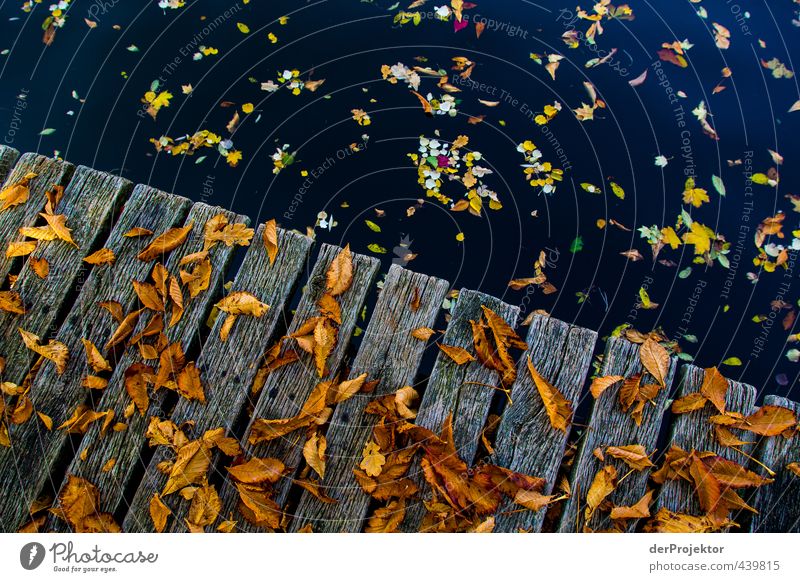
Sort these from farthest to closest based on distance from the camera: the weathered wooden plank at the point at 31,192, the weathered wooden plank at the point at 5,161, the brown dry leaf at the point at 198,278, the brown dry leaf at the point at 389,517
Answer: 1. the weathered wooden plank at the point at 5,161
2. the weathered wooden plank at the point at 31,192
3. the brown dry leaf at the point at 198,278
4. the brown dry leaf at the point at 389,517

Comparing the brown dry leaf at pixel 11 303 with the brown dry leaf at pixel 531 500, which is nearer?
the brown dry leaf at pixel 531 500

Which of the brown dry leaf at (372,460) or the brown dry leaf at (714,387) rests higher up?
the brown dry leaf at (714,387)

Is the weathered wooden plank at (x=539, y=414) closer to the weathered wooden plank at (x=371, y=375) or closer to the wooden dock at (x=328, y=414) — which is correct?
the wooden dock at (x=328, y=414)

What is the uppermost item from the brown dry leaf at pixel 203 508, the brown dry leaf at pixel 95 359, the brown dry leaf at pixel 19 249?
the brown dry leaf at pixel 19 249

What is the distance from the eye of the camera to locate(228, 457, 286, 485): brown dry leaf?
2076 millimetres

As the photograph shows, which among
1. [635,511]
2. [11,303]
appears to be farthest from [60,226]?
[635,511]

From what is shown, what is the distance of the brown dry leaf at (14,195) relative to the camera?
2.42m

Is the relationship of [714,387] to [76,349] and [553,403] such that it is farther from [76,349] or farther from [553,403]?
[76,349]

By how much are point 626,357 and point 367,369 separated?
3.52 ft

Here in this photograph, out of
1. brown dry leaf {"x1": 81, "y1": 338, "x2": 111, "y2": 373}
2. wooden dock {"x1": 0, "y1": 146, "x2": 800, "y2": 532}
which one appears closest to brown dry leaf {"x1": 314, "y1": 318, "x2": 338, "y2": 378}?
wooden dock {"x1": 0, "y1": 146, "x2": 800, "y2": 532}

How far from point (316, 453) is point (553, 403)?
0.96 meters

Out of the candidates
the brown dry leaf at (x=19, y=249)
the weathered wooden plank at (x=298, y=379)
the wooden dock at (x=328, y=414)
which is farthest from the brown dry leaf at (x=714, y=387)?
the brown dry leaf at (x=19, y=249)

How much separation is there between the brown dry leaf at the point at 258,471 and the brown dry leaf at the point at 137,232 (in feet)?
3.54

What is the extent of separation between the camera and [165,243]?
2.31 m
